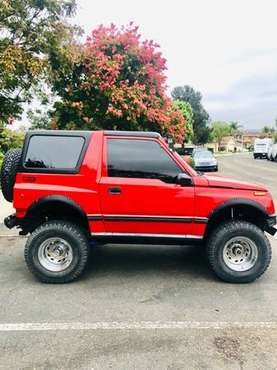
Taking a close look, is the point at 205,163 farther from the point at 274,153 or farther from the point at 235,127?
the point at 235,127

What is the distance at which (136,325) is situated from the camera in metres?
3.83

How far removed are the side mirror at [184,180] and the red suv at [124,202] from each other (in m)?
0.01

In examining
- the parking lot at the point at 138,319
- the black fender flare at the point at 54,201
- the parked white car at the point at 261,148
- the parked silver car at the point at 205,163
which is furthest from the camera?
the parked white car at the point at 261,148

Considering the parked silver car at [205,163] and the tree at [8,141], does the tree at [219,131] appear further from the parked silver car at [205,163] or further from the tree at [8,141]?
the tree at [8,141]

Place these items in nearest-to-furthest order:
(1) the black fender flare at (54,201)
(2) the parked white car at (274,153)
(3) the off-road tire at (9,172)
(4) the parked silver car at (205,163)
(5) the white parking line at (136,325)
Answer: (5) the white parking line at (136,325) → (1) the black fender flare at (54,201) → (3) the off-road tire at (9,172) → (4) the parked silver car at (205,163) → (2) the parked white car at (274,153)

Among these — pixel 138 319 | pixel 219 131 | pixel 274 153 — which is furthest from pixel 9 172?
pixel 219 131

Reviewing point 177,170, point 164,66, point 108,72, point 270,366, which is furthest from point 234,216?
point 164,66

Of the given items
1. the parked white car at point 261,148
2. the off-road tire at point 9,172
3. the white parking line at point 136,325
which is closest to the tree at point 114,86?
the off-road tire at point 9,172

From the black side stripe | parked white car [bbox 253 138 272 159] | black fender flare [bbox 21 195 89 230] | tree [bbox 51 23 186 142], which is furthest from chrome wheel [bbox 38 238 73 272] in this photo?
parked white car [bbox 253 138 272 159]

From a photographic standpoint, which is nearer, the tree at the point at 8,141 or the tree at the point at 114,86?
the tree at the point at 114,86

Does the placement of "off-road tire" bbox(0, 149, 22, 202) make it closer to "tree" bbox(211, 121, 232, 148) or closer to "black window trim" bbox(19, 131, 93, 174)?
"black window trim" bbox(19, 131, 93, 174)

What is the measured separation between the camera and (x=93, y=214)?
16.3ft

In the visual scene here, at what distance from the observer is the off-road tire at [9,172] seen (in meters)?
5.21

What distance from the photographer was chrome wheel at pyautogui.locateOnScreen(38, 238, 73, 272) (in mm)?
5020
